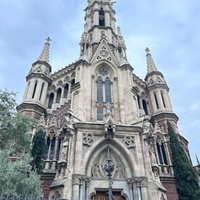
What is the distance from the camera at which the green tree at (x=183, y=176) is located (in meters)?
17.4

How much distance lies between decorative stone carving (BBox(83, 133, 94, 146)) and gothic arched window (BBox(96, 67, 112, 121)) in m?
3.80

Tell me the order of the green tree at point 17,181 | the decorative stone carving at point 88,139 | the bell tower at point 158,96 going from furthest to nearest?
1. the bell tower at point 158,96
2. the decorative stone carving at point 88,139
3. the green tree at point 17,181

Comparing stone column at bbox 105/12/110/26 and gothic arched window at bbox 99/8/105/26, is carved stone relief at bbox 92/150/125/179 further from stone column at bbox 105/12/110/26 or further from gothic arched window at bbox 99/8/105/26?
gothic arched window at bbox 99/8/105/26

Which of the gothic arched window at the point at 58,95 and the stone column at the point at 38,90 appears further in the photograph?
the gothic arched window at the point at 58,95

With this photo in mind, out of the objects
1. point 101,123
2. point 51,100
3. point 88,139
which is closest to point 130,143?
point 101,123

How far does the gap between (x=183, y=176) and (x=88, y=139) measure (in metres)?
8.98

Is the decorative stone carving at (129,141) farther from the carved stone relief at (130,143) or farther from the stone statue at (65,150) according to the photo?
the stone statue at (65,150)

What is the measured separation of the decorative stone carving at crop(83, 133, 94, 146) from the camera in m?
16.6

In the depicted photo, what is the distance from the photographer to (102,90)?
22859mm

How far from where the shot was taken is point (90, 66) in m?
23.8

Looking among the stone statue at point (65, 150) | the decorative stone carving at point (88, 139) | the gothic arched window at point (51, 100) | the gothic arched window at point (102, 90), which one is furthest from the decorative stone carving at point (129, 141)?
the gothic arched window at point (51, 100)

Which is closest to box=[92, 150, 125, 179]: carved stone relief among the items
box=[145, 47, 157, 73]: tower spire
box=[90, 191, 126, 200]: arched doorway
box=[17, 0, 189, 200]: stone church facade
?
box=[17, 0, 189, 200]: stone church facade

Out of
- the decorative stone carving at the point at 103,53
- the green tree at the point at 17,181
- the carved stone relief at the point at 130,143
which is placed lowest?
the green tree at the point at 17,181

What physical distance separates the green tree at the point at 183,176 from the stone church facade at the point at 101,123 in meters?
1.71
